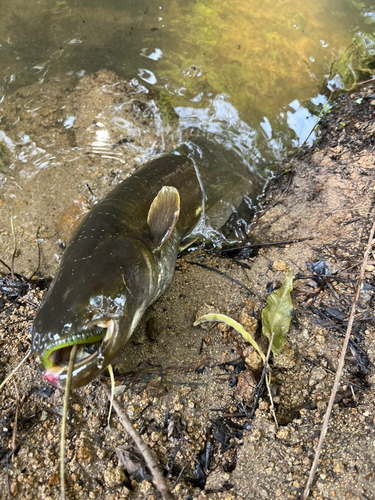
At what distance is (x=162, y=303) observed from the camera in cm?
278

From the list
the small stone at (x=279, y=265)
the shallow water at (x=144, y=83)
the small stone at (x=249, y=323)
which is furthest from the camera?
the shallow water at (x=144, y=83)

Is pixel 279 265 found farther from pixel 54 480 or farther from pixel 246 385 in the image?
pixel 54 480

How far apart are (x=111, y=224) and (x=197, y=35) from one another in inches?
161

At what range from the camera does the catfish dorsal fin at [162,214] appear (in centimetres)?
256

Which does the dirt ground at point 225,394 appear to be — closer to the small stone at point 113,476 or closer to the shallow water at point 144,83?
the small stone at point 113,476

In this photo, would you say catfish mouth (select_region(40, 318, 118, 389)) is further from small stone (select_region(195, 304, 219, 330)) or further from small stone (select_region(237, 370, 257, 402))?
small stone (select_region(237, 370, 257, 402))

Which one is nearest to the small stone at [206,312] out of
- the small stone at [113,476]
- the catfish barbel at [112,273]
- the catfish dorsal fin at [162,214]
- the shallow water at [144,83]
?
the catfish barbel at [112,273]

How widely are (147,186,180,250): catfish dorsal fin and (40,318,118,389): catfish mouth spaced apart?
0.86m

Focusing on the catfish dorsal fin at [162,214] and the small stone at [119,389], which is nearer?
the small stone at [119,389]

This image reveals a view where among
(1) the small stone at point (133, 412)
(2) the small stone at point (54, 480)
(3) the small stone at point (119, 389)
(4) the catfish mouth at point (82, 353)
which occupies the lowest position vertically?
(2) the small stone at point (54, 480)

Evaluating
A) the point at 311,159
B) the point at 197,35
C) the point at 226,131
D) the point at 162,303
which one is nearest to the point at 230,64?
the point at 197,35

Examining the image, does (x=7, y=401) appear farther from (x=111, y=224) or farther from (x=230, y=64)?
(x=230, y=64)

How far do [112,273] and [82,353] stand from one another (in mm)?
513

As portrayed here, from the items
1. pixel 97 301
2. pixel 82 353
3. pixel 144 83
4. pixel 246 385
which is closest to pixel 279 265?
pixel 246 385
